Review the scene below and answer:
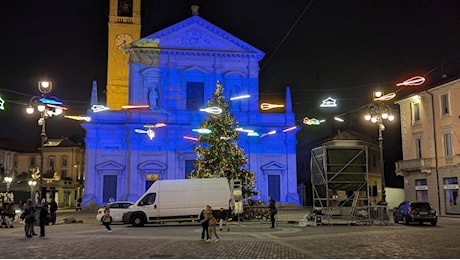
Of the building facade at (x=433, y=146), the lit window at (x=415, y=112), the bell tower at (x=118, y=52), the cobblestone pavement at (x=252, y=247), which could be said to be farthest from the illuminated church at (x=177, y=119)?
the cobblestone pavement at (x=252, y=247)

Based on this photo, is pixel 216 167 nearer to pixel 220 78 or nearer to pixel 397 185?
pixel 220 78

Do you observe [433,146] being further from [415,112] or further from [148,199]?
[148,199]

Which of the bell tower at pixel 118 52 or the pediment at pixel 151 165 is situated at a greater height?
the bell tower at pixel 118 52

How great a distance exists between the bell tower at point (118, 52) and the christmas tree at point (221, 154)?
75.1ft

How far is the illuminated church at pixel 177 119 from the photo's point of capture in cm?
4659

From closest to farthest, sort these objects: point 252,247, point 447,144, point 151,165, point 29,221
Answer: point 252,247 < point 29,221 < point 447,144 < point 151,165

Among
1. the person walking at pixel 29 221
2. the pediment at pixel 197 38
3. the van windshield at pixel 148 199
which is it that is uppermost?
the pediment at pixel 197 38

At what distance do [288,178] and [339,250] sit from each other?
1381 inches

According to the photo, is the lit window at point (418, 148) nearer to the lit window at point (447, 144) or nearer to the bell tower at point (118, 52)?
the lit window at point (447, 144)

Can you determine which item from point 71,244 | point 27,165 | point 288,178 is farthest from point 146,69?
point 27,165

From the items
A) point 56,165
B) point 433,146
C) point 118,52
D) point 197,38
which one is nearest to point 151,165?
point 197,38

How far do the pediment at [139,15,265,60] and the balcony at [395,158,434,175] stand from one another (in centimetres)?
1918

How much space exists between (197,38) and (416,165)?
24.7 meters

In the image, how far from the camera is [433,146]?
38000 mm
